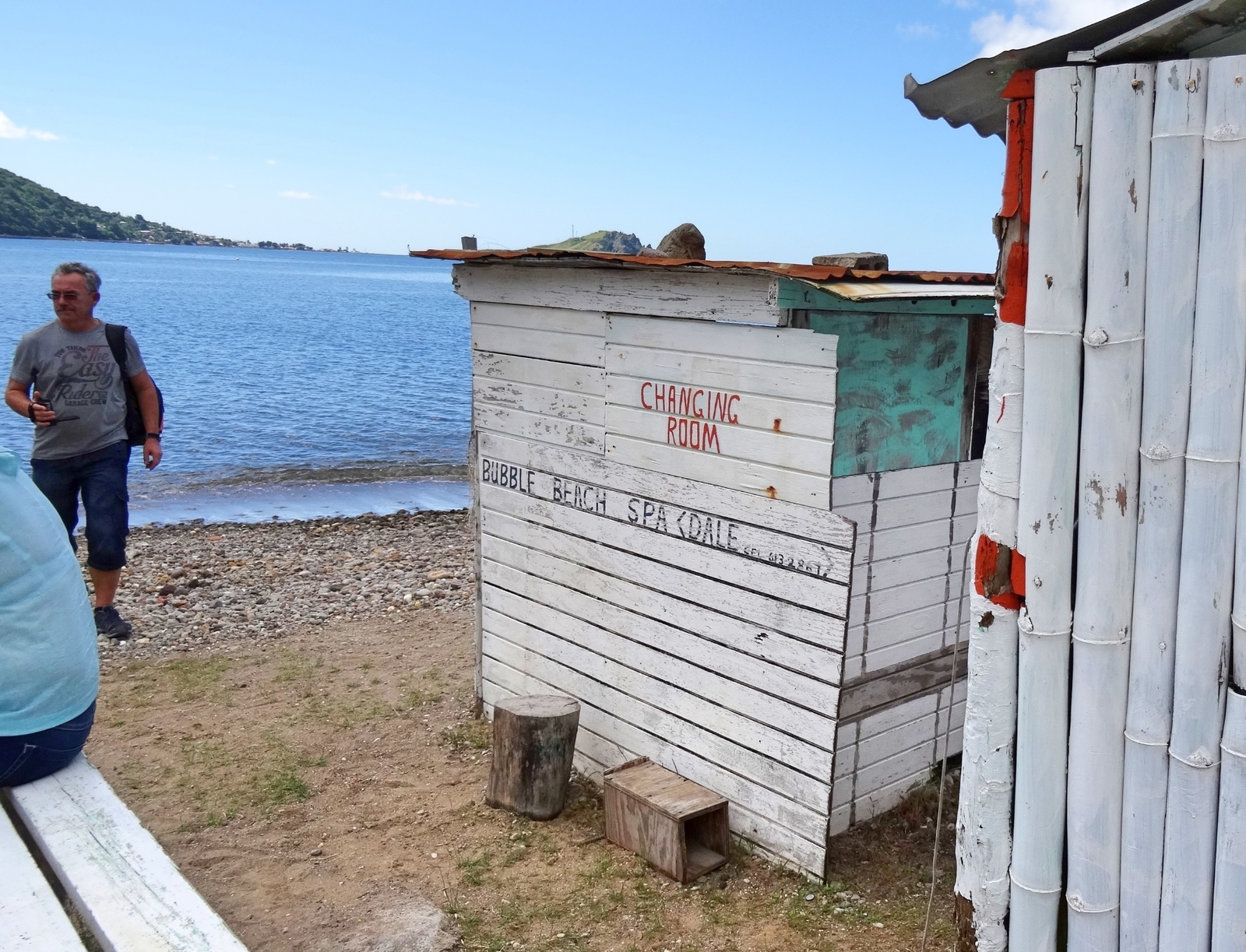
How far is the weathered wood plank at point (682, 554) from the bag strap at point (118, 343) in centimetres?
314

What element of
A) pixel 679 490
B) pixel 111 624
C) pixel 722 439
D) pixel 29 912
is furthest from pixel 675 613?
pixel 111 624

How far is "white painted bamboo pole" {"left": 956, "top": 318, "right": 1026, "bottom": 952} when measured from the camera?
2.96 metres

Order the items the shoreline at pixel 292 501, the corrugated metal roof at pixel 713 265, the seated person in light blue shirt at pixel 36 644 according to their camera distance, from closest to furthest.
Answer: the seated person in light blue shirt at pixel 36 644
the corrugated metal roof at pixel 713 265
the shoreline at pixel 292 501

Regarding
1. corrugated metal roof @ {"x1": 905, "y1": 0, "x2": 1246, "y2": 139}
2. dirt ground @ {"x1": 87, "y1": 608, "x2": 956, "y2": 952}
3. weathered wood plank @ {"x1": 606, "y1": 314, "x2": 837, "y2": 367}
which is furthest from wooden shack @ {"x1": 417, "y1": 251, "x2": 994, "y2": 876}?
corrugated metal roof @ {"x1": 905, "y1": 0, "x2": 1246, "y2": 139}

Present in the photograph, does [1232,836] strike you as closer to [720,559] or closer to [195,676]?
[720,559]

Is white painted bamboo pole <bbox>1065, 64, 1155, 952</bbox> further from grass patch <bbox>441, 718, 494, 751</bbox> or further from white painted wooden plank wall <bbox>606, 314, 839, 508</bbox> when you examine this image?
grass patch <bbox>441, 718, 494, 751</bbox>

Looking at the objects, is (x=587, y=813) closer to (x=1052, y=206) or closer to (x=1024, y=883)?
(x=1024, y=883)

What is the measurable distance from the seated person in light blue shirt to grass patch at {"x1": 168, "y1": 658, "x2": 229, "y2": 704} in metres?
3.82

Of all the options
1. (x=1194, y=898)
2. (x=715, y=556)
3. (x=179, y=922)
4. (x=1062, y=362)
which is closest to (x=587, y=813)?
(x=715, y=556)

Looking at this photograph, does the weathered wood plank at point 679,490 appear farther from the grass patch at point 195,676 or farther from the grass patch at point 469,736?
the grass patch at point 195,676

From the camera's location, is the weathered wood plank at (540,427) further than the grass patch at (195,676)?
No

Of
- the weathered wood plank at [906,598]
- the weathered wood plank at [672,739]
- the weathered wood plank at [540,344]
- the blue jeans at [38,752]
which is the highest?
the weathered wood plank at [540,344]

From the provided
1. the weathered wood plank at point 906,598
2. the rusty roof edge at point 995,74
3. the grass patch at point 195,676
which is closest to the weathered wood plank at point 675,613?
the weathered wood plank at point 906,598

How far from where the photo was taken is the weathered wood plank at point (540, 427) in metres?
5.98
